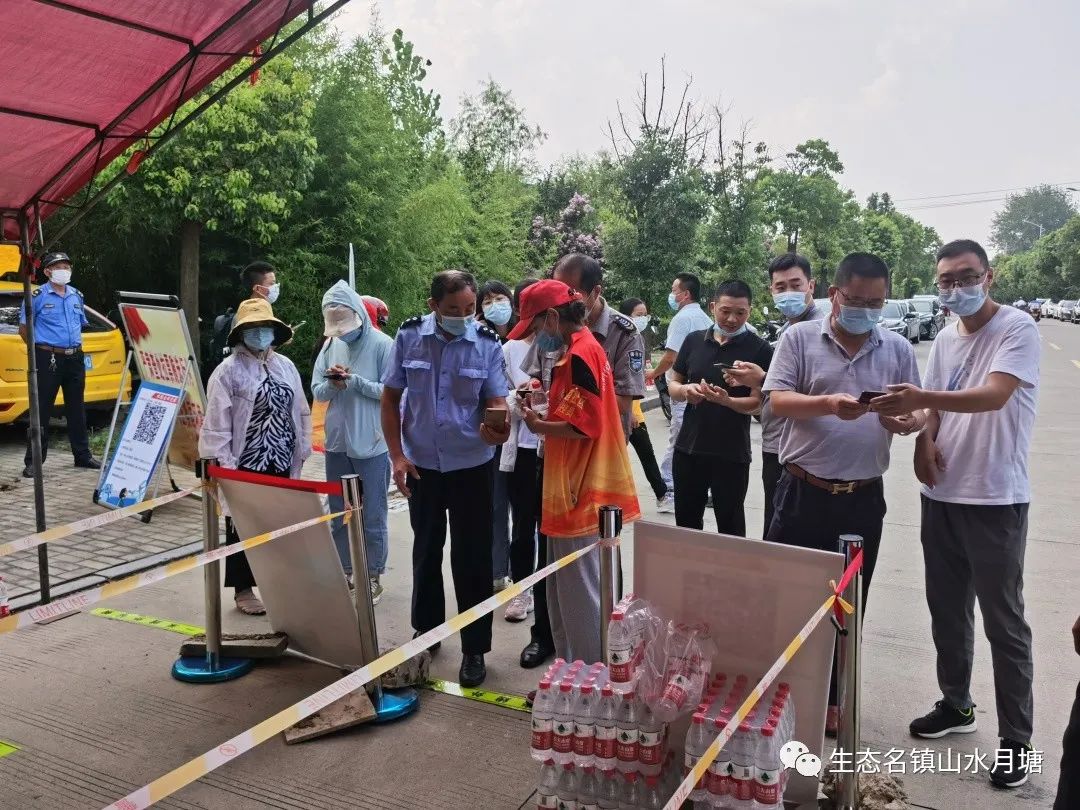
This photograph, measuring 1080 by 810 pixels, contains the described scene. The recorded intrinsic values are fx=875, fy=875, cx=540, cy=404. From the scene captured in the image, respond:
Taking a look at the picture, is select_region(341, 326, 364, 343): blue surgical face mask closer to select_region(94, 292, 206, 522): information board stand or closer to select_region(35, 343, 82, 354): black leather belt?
select_region(94, 292, 206, 522): information board stand

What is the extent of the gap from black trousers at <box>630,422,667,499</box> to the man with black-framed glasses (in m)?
3.37

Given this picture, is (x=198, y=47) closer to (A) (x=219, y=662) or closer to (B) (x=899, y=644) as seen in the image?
(A) (x=219, y=662)

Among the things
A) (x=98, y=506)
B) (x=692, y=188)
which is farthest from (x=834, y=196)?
(x=98, y=506)

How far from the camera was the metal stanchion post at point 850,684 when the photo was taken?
266 centimetres

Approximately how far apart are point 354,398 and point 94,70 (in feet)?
6.74

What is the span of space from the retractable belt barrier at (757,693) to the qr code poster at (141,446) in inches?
204

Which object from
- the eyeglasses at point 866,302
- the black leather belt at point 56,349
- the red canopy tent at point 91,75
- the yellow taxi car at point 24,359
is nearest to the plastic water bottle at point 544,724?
the eyeglasses at point 866,302

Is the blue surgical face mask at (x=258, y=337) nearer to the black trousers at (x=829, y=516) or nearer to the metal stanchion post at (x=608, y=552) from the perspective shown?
the metal stanchion post at (x=608, y=552)

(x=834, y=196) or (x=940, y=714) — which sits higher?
(x=834, y=196)

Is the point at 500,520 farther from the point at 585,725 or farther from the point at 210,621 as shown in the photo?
the point at 585,725

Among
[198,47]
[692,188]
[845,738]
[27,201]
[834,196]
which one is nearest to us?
[845,738]

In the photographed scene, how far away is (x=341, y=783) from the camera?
3207 mm

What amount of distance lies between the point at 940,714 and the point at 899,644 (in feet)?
3.19

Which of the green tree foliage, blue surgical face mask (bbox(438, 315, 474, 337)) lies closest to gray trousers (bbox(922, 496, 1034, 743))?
blue surgical face mask (bbox(438, 315, 474, 337))
